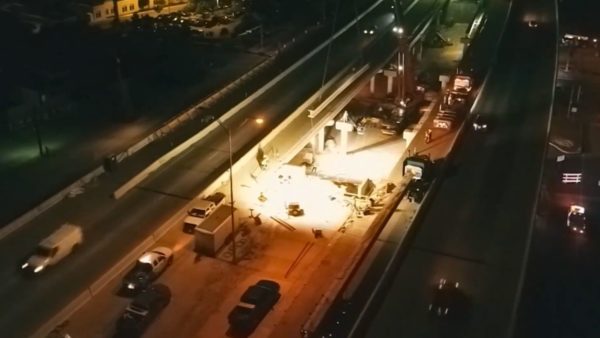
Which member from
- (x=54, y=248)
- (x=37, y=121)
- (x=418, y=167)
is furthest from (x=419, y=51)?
(x=54, y=248)

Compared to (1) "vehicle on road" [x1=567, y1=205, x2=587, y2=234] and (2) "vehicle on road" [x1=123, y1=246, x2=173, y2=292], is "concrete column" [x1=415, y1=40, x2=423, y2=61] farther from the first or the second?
(2) "vehicle on road" [x1=123, y1=246, x2=173, y2=292]

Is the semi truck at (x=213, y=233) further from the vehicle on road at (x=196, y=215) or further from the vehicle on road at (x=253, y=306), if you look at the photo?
the vehicle on road at (x=253, y=306)

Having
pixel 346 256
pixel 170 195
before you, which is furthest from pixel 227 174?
pixel 346 256

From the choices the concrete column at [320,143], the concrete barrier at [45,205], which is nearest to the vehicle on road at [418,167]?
the concrete column at [320,143]

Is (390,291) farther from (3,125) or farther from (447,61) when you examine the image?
(447,61)

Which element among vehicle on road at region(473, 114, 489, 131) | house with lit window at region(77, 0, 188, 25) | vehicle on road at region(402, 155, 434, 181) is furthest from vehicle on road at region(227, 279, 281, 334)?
house with lit window at region(77, 0, 188, 25)
